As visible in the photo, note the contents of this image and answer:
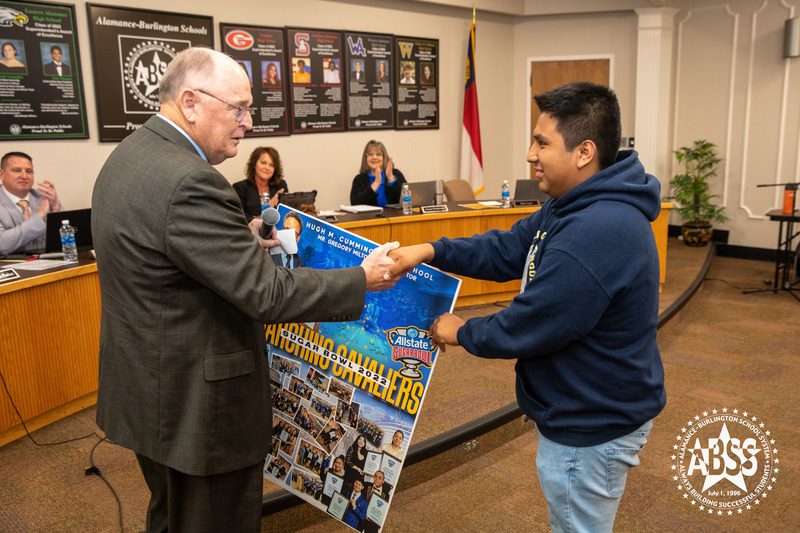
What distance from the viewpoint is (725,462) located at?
3117 millimetres

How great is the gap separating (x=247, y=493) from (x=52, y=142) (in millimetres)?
4271

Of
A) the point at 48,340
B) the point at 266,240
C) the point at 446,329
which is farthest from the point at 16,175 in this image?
the point at 446,329

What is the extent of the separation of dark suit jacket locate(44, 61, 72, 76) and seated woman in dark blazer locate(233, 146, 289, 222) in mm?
1505

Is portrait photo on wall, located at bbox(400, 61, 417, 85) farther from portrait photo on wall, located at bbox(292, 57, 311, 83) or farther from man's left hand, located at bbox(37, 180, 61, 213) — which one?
man's left hand, located at bbox(37, 180, 61, 213)

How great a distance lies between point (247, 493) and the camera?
5.60 ft

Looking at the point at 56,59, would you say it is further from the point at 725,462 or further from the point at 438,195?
the point at 725,462

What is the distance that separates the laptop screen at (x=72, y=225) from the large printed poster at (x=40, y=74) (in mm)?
1292

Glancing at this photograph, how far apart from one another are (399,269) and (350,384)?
1.37 feet

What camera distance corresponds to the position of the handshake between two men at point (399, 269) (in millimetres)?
1758

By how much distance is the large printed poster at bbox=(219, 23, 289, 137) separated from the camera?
595cm

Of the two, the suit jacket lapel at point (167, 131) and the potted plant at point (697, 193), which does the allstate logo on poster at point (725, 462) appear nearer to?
the suit jacket lapel at point (167, 131)

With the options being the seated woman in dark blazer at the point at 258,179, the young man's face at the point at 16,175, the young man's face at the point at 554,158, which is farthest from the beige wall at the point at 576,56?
the young man's face at the point at 554,158

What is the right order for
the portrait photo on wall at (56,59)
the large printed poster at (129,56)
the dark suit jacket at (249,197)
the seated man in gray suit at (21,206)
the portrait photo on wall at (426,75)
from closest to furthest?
the seated man in gray suit at (21,206) → the portrait photo on wall at (56,59) → the large printed poster at (129,56) → the dark suit jacket at (249,197) → the portrait photo on wall at (426,75)

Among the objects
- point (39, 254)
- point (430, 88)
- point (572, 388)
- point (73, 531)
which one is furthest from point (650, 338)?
point (430, 88)
